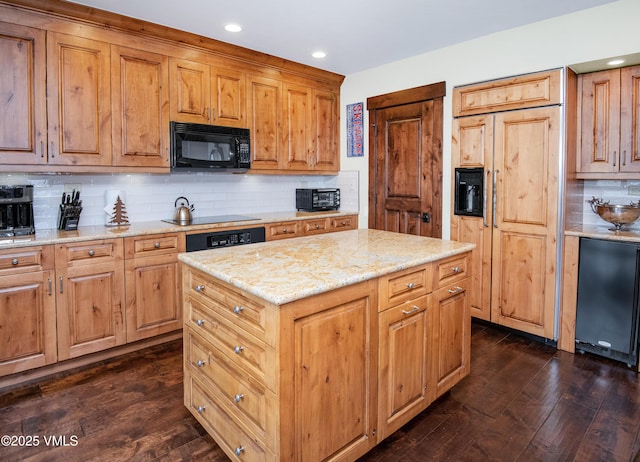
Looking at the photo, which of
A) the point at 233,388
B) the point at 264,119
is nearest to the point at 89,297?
the point at 233,388

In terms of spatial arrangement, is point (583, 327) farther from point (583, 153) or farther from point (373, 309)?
point (373, 309)

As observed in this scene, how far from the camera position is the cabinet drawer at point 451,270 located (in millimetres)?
2145

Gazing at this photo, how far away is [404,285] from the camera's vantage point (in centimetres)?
193

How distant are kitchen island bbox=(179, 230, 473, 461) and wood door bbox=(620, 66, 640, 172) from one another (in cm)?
169

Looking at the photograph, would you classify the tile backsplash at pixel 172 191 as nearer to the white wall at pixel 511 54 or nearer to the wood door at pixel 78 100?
the wood door at pixel 78 100

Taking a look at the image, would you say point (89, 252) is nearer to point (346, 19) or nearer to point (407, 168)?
point (346, 19)

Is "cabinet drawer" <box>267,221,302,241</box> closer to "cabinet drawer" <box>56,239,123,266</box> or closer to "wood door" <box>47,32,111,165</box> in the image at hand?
"cabinet drawer" <box>56,239,123,266</box>

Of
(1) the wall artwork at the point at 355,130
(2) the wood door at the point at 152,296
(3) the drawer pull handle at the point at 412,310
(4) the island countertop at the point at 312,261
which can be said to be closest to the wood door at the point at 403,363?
(3) the drawer pull handle at the point at 412,310

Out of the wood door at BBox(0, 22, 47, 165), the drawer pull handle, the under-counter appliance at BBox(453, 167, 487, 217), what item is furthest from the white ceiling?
the drawer pull handle

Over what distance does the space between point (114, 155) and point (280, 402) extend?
98.8 inches

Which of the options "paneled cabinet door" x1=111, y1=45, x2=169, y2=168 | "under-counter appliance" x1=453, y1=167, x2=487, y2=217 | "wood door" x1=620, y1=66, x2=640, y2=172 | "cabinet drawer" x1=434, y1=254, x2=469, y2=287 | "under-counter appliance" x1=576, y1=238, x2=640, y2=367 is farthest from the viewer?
"under-counter appliance" x1=453, y1=167, x2=487, y2=217

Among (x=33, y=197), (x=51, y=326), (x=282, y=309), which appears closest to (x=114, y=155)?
(x=33, y=197)

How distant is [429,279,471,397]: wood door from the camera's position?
215 cm

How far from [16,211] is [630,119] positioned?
14.7 feet
